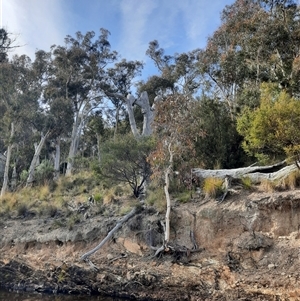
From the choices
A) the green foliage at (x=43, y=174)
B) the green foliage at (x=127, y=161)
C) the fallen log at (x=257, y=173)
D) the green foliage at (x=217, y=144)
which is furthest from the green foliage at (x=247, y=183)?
the green foliage at (x=43, y=174)

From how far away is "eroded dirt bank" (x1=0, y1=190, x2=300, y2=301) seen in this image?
871 cm

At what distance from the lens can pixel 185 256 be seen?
32.2ft

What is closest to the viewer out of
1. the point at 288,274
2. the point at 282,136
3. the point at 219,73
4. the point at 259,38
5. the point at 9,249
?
the point at 288,274

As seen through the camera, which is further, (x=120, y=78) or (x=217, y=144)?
(x=120, y=78)

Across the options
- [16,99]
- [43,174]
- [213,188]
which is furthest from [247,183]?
[16,99]

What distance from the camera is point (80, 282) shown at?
10258mm

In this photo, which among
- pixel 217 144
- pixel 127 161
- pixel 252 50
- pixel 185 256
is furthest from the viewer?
pixel 252 50

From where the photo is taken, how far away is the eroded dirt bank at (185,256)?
8.71 m

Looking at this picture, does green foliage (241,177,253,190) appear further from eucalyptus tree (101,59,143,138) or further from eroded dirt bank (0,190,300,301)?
eucalyptus tree (101,59,143,138)

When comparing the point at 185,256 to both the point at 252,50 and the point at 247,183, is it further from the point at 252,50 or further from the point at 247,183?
the point at 252,50

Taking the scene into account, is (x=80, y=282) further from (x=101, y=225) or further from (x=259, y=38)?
(x=259, y=38)

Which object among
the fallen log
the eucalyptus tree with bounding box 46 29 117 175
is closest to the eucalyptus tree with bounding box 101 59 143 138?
the eucalyptus tree with bounding box 46 29 117 175

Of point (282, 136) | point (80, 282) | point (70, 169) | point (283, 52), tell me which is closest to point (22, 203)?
point (80, 282)

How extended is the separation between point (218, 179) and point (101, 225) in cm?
432
